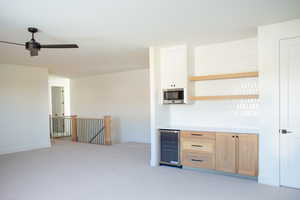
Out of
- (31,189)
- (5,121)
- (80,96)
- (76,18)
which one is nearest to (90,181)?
(31,189)

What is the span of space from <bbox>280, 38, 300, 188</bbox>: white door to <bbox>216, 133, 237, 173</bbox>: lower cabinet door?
748mm

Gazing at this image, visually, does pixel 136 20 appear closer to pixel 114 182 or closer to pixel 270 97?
pixel 270 97

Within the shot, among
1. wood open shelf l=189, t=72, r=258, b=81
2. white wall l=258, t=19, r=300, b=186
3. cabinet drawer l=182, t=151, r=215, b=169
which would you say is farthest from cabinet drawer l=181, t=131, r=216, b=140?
wood open shelf l=189, t=72, r=258, b=81

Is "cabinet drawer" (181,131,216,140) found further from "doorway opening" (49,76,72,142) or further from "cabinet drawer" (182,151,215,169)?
"doorway opening" (49,76,72,142)

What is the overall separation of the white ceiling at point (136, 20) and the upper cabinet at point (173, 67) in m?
0.38

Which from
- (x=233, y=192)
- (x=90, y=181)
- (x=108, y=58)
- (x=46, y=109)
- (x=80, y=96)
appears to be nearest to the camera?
(x=233, y=192)

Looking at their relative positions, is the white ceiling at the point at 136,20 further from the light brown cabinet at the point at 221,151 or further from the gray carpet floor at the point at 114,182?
the gray carpet floor at the point at 114,182

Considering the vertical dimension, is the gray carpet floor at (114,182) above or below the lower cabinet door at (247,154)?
below

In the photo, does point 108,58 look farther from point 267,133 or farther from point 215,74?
point 267,133

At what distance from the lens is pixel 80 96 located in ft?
32.5

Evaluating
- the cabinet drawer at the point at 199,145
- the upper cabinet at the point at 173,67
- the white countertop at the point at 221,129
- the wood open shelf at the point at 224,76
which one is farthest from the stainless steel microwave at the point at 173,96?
the cabinet drawer at the point at 199,145

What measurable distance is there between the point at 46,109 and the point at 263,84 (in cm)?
634

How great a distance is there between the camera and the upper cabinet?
186 inches

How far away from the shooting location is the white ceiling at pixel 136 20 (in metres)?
2.71
